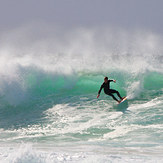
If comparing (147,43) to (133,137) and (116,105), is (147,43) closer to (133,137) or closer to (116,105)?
(116,105)

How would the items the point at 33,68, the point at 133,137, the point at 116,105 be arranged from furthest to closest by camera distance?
the point at 33,68 < the point at 116,105 < the point at 133,137

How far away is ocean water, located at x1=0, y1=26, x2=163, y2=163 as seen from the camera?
23.0 feet

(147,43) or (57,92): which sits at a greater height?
(147,43)

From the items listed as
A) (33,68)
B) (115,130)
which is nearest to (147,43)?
(33,68)

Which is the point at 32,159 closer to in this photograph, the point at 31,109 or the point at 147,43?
the point at 31,109

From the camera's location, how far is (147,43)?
1180 inches

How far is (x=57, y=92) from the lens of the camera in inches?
588

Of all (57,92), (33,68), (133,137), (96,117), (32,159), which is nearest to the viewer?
(32,159)

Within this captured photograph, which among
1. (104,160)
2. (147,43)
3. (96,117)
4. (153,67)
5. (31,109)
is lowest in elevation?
(104,160)

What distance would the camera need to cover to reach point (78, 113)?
39.0 ft

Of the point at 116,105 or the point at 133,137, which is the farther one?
the point at 116,105

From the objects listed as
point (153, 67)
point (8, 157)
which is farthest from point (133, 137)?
point (153, 67)

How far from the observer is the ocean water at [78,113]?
7.02 m

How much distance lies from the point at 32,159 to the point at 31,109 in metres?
7.14
